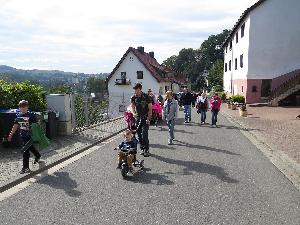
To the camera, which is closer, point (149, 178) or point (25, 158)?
point (149, 178)

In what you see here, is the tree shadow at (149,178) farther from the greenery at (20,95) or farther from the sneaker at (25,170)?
the greenery at (20,95)

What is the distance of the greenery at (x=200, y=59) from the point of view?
94.9 metres

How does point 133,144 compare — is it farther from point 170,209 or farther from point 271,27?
point 271,27

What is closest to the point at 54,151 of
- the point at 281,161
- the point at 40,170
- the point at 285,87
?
the point at 40,170

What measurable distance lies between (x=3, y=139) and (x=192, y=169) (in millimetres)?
5909

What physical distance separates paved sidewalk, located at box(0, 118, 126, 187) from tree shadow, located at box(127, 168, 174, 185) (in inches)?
95.9

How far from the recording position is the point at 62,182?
718cm

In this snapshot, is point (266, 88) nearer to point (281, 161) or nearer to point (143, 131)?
point (281, 161)

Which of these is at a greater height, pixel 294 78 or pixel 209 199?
pixel 294 78

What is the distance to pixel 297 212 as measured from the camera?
5.50 m

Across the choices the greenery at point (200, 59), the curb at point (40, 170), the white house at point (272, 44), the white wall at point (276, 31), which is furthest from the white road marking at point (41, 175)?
the greenery at point (200, 59)

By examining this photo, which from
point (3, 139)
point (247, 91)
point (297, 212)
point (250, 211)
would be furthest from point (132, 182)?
point (247, 91)

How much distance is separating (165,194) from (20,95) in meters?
7.41

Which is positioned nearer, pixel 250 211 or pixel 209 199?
pixel 250 211
